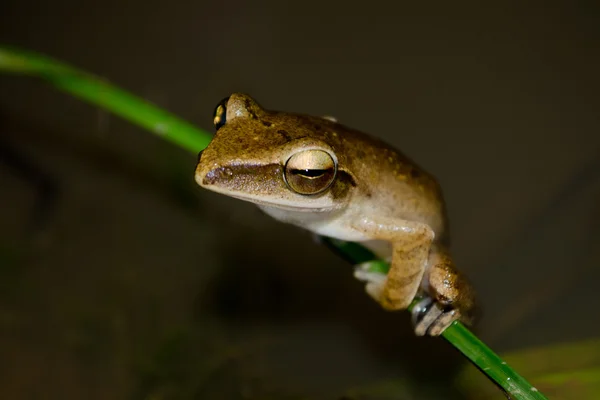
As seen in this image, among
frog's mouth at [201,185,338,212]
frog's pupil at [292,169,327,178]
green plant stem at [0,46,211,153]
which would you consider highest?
green plant stem at [0,46,211,153]

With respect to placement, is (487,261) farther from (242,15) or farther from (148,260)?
(242,15)

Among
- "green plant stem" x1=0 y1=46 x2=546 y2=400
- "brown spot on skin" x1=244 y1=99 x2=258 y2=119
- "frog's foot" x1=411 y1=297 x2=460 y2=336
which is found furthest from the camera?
"green plant stem" x1=0 y1=46 x2=546 y2=400

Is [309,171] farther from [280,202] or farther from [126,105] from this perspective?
[126,105]

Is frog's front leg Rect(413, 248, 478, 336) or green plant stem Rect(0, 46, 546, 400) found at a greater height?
green plant stem Rect(0, 46, 546, 400)

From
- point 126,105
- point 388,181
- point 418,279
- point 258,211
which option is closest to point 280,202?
point 388,181

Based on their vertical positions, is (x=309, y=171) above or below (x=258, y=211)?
below

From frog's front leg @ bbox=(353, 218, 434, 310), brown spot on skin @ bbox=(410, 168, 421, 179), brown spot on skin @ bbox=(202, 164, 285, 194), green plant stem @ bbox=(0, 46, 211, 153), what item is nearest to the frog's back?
brown spot on skin @ bbox=(410, 168, 421, 179)

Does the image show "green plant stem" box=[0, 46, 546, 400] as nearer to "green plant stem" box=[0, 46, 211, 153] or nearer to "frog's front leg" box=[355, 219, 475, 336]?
"green plant stem" box=[0, 46, 211, 153]

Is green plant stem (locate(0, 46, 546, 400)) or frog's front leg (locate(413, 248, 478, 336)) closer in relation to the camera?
frog's front leg (locate(413, 248, 478, 336))

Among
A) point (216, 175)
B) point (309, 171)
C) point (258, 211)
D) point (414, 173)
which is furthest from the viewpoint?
point (258, 211)
